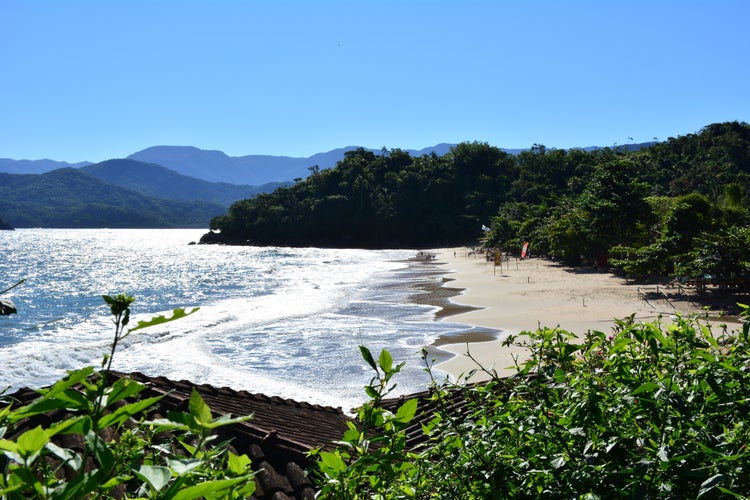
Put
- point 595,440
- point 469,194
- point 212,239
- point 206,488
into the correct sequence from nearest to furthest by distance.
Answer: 1. point 206,488
2. point 595,440
3. point 469,194
4. point 212,239

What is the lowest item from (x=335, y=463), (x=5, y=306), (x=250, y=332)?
(x=250, y=332)

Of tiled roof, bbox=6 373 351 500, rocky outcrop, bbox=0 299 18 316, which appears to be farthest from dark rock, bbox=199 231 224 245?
rocky outcrop, bbox=0 299 18 316

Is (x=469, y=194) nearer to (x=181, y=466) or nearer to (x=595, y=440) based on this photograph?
(x=595, y=440)

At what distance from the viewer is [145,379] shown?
16.3 feet

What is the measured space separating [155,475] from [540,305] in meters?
25.4

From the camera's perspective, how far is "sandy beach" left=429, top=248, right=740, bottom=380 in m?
16.9

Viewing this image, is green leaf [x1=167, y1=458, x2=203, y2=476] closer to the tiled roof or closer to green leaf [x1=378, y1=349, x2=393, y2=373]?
green leaf [x1=378, y1=349, x2=393, y2=373]

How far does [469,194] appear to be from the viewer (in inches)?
3307

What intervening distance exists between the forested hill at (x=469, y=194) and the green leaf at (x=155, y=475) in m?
38.5

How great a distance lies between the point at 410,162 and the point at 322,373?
3194 inches

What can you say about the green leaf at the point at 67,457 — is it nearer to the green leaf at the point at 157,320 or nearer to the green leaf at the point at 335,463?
the green leaf at the point at 157,320

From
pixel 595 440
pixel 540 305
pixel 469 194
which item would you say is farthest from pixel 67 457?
pixel 469 194

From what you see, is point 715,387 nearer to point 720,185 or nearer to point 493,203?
point 720,185

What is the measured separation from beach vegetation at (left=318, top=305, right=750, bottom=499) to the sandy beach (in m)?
10.9
